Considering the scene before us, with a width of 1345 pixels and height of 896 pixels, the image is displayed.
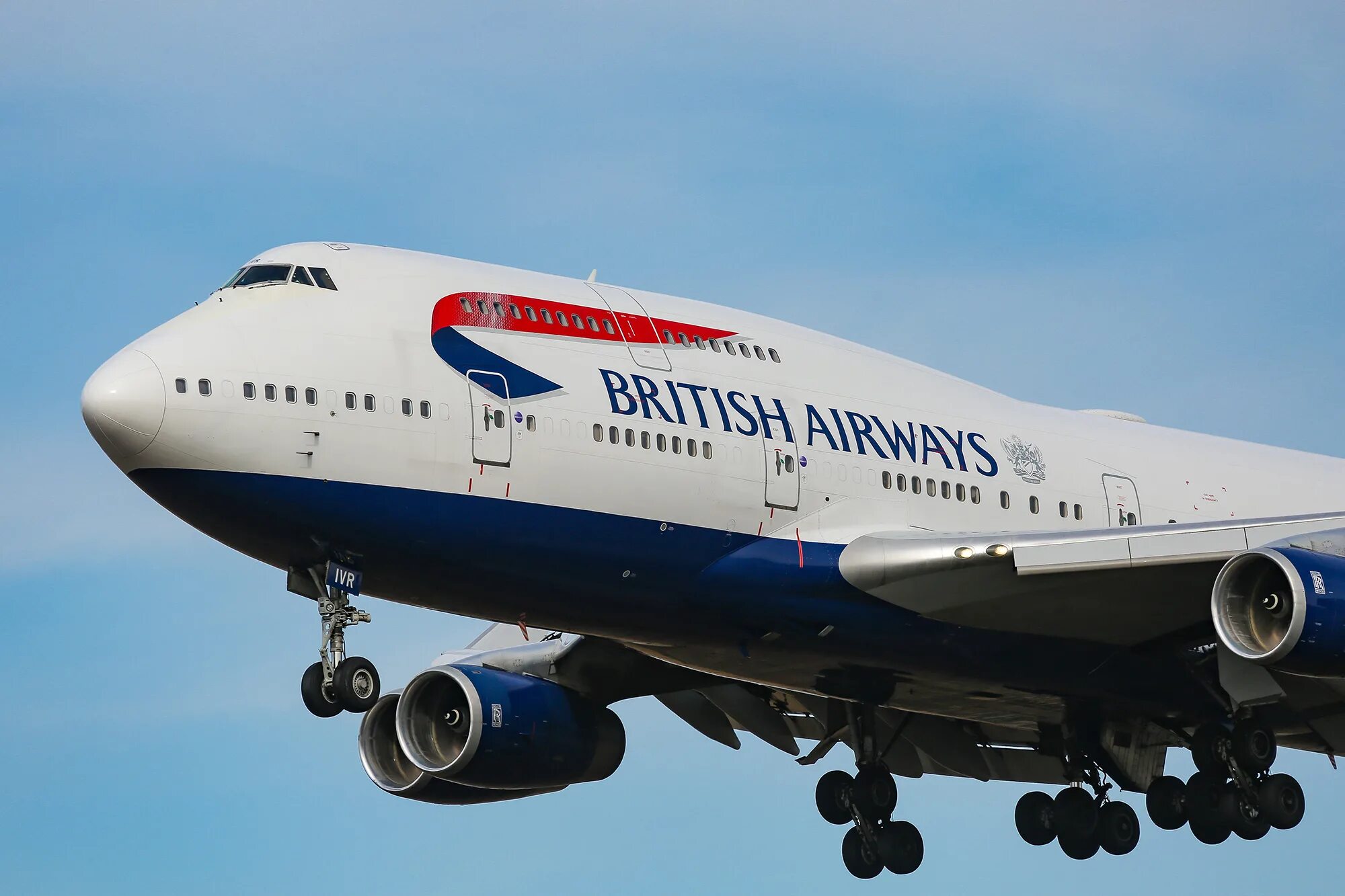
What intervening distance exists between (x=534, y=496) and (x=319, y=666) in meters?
2.92

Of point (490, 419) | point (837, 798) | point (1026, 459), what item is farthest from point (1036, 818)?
point (490, 419)

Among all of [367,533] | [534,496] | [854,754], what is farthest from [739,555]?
[854,754]

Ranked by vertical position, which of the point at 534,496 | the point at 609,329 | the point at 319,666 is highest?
the point at 609,329

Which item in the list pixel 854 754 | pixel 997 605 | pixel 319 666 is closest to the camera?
pixel 319 666

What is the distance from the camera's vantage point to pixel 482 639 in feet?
102

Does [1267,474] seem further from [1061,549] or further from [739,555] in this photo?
[739,555]

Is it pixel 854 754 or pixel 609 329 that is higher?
pixel 609 329

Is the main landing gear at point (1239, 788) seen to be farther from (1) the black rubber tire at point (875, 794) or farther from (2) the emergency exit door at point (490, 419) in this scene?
(2) the emergency exit door at point (490, 419)

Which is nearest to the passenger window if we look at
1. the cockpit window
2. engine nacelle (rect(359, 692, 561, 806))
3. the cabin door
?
the cockpit window

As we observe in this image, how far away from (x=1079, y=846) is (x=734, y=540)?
31.5 ft

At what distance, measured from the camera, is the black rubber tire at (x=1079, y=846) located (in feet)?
102

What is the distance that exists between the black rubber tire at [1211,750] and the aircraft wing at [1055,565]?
313cm

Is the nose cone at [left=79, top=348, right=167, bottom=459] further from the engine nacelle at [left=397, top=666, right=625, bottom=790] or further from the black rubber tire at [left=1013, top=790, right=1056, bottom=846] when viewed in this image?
the black rubber tire at [left=1013, top=790, right=1056, bottom=846]

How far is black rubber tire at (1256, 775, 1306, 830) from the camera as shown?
92.7ft
